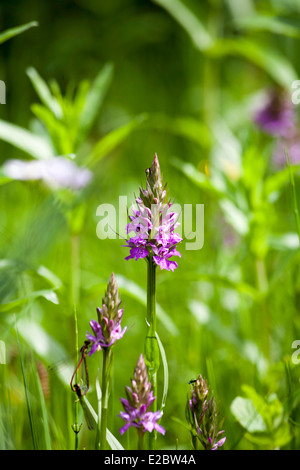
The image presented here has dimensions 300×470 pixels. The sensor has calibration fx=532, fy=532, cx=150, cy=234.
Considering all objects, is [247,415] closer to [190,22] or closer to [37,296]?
[37,296]

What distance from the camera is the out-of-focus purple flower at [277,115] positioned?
74.9 inches

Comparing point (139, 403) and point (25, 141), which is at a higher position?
point (25, 141)

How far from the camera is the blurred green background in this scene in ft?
2.85

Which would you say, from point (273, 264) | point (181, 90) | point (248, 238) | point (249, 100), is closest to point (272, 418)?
point (248, 238)

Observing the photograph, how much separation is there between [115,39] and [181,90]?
44cm

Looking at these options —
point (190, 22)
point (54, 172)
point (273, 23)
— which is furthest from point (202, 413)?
point (190, 22)

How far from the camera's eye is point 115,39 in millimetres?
2729

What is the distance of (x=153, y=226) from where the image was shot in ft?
2.02

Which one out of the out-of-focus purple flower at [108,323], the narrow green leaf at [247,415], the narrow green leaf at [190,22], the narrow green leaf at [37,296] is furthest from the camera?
the narrow green leaf at [190,22]

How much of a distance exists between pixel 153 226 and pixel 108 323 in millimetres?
123

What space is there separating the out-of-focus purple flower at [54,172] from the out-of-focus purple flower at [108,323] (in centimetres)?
41

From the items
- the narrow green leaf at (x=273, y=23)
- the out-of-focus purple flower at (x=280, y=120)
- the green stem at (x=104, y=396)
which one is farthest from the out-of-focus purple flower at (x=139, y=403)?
the out-of-focus purple flower at (x=280, y=120)

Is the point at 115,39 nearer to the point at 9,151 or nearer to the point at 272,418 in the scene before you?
the point at 9,151

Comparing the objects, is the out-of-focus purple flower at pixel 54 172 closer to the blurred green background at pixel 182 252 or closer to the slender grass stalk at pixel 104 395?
the blurred green background at pixel 182 252
